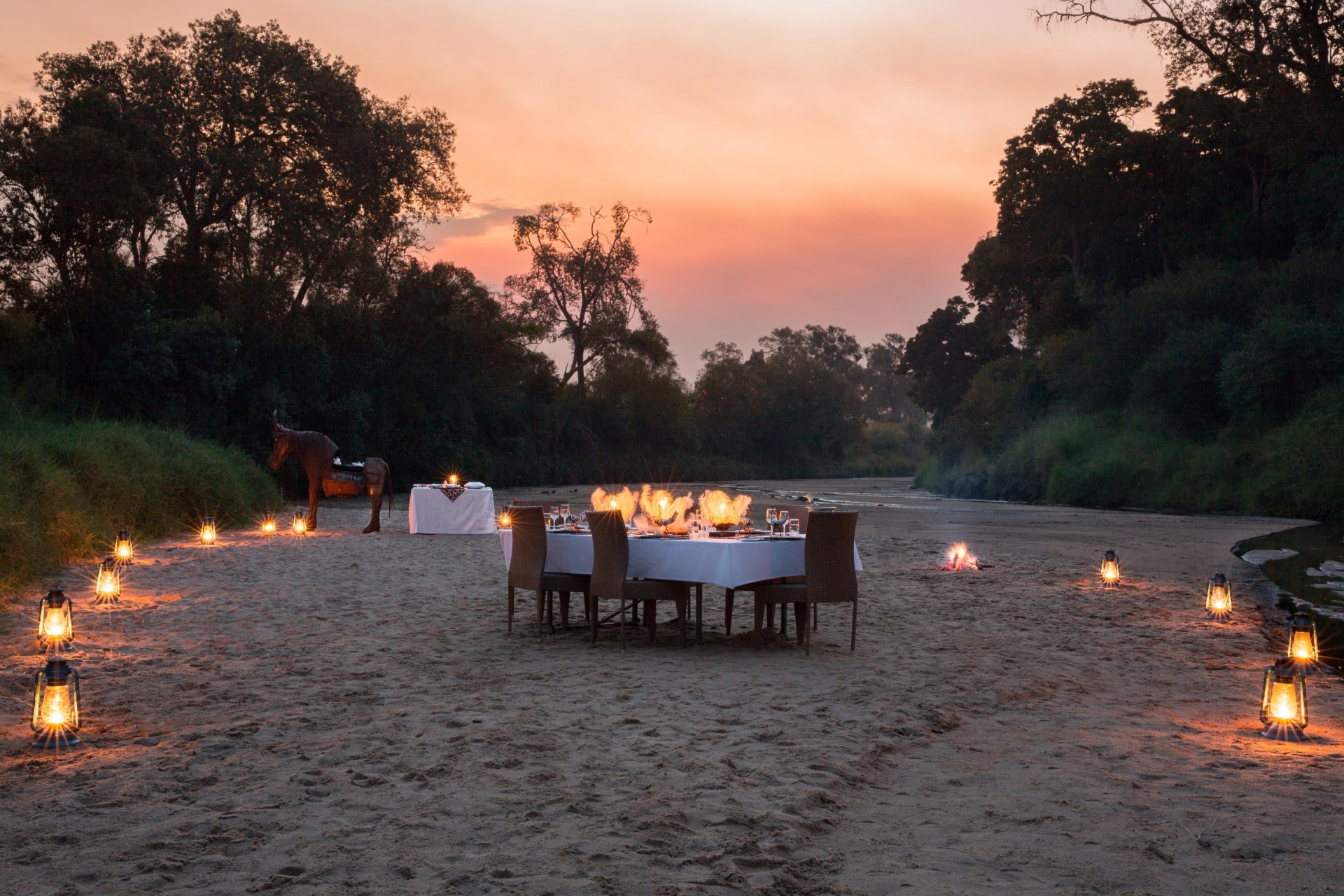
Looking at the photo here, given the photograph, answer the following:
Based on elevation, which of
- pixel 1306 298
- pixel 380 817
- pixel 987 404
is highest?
pixel 1306 298

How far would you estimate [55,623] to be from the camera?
7184mm

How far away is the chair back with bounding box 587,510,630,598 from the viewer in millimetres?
7668

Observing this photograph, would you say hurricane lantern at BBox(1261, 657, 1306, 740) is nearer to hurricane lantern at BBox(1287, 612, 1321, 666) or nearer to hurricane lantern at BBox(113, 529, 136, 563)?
hurricane lantern at BBox(1287, 612, 1321, 666)

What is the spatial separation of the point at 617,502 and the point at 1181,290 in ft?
96.5

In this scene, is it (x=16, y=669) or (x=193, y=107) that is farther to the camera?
(x=193, y=107)

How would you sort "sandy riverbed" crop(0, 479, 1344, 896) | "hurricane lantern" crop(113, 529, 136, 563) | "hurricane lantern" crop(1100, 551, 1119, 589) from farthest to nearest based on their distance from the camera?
"hurricane lantern" crop(1100, 551, 1119, 589) → "hurricane lantern" crop(113, 529, 136, 563) → "sandy riverbed" crop(0, 479, 1344, 896)

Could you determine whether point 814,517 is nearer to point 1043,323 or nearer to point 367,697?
point 367,697

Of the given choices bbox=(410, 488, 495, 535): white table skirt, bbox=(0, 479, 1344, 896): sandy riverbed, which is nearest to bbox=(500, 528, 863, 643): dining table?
bbox=(0, 479, 1344, 896): sandy riverbed

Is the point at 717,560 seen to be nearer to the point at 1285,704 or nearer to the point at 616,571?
the point at 616,571

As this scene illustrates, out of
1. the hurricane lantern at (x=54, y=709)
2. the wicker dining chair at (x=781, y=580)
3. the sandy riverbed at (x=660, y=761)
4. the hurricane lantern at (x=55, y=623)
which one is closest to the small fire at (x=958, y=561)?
the sandy riverbed at (x=660, y=761)

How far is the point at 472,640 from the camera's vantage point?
819 cm

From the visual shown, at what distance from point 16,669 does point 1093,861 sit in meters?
6.47

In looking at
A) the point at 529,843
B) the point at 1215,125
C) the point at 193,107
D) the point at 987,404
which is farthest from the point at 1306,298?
the point at 529,843

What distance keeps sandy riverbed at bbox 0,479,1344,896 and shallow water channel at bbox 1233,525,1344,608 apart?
2924 mm
